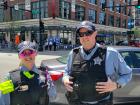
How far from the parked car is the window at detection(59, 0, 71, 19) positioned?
3905 cm

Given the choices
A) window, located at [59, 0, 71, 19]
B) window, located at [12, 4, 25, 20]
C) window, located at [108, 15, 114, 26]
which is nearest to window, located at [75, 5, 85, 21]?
window, located at [59, 0, 71, 19]

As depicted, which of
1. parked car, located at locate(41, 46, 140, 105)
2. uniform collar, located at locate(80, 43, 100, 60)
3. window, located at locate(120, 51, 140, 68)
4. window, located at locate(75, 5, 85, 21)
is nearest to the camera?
uniform collar, located at locate(80, 43, 100, 60)

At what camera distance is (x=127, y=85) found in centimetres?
727

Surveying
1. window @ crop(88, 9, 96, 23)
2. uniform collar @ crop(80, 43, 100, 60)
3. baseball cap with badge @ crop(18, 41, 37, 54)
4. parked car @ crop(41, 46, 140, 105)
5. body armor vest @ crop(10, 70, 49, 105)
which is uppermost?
window @ crop(88, 9, 96, 23)

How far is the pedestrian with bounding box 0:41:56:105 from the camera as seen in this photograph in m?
3.21

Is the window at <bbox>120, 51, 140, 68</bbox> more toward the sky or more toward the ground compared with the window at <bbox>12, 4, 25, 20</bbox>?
more toward the ground

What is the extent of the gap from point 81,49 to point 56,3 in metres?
42.1

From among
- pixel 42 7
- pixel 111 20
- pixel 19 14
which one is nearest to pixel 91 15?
pixel 111 20

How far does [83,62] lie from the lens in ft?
10.9

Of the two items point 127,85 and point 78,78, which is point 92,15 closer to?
point 127,85

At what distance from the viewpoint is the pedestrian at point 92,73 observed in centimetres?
325

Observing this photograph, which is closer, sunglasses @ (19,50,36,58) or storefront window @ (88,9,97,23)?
sunglasses @ (19,50,36,58)

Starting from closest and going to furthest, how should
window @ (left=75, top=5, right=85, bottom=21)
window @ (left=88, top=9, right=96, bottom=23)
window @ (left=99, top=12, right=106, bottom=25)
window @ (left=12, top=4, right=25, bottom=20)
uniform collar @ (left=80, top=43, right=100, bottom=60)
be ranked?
uniform collar @ (left=80, top=43, right=100, bottom=60)
window @ (left=12, top=4, right=25, bottom=20)
window @ (left=75, top=5, right=85, bottom=21)
window @ (left=88, top=9, right=96, bottom=23)
window @ (left=99, top=12, right=106, bottom=25)

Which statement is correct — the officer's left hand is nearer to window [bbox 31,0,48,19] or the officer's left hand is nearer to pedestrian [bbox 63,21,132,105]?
pedestrian [bbox 63,21,132,105]
